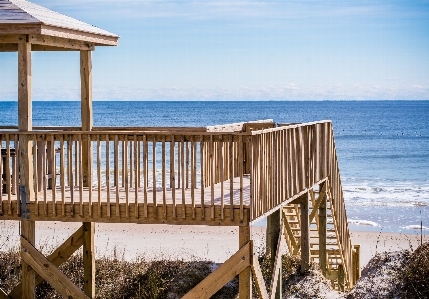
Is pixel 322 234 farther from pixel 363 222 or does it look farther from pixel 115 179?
pixel 363 222

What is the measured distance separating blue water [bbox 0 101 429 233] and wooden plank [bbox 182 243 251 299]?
9051 millimetres

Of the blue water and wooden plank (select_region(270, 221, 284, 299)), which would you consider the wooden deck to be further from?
the blue water

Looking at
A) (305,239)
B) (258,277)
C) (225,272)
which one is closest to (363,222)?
(305,239)

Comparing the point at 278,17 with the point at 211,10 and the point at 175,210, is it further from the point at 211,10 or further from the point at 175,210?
the point at 175,210

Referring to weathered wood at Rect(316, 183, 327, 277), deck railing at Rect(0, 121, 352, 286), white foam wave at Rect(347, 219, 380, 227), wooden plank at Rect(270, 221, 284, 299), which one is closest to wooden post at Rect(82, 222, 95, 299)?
deck railing at Rect(0, 121, 352, 286)

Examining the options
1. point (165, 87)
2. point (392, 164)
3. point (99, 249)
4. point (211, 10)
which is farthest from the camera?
point (165, 87)

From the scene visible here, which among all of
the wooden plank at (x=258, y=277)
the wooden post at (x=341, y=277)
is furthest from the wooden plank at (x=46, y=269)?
the wooden post at (x=341, y=277)

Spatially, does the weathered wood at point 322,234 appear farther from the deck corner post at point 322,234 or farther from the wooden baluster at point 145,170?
the wooden baluster at point 145,170

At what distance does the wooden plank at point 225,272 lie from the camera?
38.0ft

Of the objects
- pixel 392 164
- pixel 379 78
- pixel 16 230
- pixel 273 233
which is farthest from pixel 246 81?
pixel 273 233

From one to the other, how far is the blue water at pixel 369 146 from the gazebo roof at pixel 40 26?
9.94 meters

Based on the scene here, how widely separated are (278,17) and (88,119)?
260 feet

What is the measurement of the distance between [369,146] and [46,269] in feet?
201

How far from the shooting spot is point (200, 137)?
1138 centimetres
